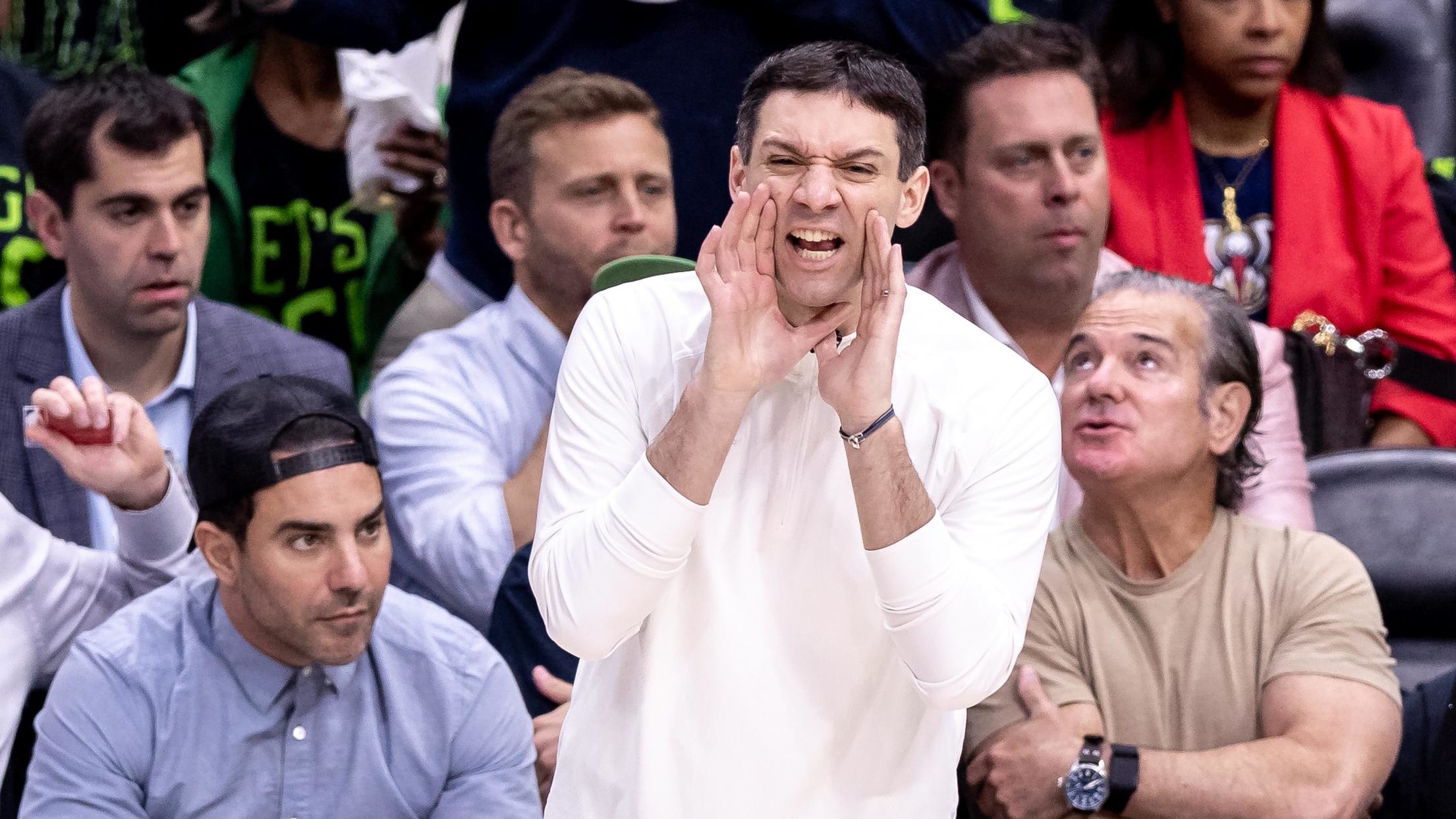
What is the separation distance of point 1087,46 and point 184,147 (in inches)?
69.5

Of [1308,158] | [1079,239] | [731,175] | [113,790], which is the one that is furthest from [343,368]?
[1308,158]

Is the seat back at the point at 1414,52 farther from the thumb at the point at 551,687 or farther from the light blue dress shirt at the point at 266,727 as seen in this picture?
the light blue dress shirt at the point at 266,727

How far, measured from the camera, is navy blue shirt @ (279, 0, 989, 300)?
3.79 m

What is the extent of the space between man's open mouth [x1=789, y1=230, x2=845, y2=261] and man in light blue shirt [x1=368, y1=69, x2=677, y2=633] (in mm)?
1408

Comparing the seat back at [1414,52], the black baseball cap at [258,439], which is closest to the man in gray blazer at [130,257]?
the black baseball cap at [258,439]

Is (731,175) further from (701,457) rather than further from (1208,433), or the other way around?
(1208,433)

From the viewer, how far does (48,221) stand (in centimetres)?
355

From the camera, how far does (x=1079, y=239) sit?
352 centimetres

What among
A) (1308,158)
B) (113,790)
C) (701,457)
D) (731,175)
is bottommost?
(113,790)

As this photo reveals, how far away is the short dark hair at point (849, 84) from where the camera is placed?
2002 millimetres

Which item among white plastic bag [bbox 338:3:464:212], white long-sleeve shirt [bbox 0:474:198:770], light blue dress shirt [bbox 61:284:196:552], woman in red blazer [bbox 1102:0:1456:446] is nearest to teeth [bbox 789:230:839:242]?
white long-sleeve shirt [bbox 0:474:198:770]

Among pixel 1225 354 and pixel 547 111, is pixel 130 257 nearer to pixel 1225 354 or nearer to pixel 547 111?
pixel 547 111

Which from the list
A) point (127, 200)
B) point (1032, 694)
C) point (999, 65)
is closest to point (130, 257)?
point (127, 200)

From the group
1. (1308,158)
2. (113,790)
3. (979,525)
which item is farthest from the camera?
(1308,158)
